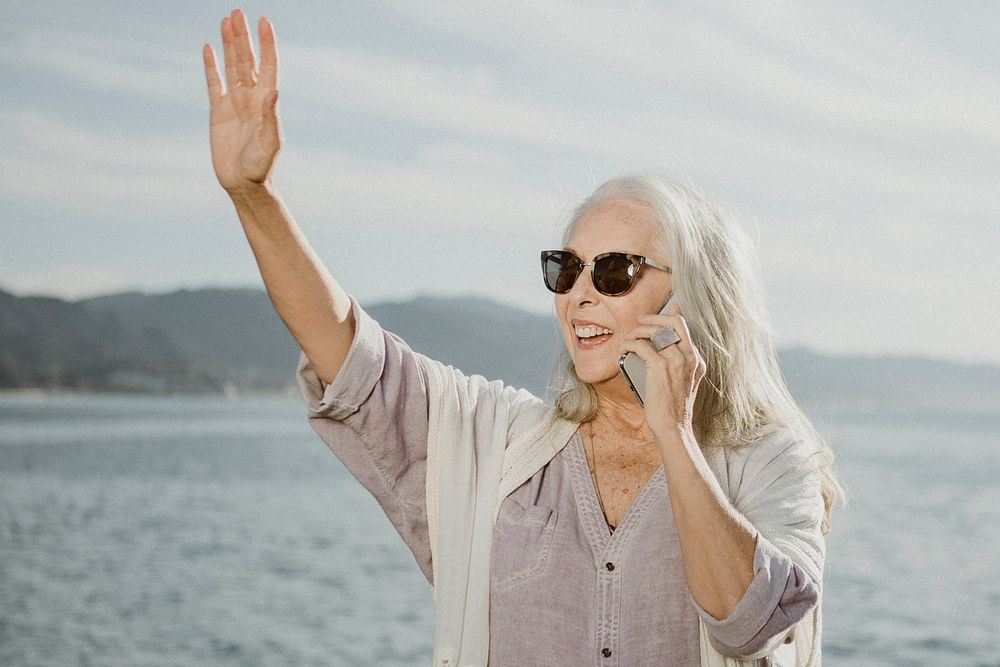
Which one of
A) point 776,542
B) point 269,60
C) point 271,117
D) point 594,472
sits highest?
point 269,60

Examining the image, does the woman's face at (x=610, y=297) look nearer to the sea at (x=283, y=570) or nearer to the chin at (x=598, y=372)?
the chin at (x=598, y=372)

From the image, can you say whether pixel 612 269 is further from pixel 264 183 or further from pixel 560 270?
pixel 264 183

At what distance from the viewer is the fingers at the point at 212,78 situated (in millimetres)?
2320

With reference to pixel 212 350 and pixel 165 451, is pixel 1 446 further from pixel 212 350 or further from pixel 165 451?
pixel 212 350

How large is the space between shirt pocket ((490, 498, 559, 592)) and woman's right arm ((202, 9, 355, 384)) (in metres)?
0.57

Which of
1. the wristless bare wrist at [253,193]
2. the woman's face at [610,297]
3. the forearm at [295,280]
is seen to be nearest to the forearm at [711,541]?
the woman's face at [610,297]

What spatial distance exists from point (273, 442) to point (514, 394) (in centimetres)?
5887

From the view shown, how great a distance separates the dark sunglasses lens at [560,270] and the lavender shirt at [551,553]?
0.44 m

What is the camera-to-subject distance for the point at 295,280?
2316mm

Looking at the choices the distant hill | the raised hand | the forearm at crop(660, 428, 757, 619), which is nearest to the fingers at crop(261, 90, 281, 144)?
the raised hand

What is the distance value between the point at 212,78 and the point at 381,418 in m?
0.80

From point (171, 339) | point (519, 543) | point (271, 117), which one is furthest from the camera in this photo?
point (171, 339)

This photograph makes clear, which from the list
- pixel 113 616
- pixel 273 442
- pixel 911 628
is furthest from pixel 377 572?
pixel 273 442

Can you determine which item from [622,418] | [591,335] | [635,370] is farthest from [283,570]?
[635,370]
